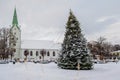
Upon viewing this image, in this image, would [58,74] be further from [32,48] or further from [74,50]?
[32,48]

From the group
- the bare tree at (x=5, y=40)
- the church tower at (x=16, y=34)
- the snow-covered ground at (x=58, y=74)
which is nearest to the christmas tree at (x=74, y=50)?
the snow-covered ground at (x=58, y=74)

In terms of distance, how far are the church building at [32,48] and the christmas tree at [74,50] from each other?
70.5 m

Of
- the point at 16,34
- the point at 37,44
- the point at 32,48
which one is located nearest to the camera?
the point at 16,34

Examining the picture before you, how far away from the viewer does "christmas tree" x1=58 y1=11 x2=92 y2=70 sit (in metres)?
25.3

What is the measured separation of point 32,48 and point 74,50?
78.8 metres

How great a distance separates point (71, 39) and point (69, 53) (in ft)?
5.95

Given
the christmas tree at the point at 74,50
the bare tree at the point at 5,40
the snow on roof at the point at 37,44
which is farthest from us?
the snow on roof at the point at 37,44

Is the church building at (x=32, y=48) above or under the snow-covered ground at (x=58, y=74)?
above

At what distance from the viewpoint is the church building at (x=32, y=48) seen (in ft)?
325

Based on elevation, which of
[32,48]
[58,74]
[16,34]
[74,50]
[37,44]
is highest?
[16,34]

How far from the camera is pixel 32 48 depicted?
103000mm

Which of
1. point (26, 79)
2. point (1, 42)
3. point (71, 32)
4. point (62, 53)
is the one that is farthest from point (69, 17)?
point (1, 42)

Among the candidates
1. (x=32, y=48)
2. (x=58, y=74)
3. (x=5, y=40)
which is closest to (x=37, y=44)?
(x=32, y=48)

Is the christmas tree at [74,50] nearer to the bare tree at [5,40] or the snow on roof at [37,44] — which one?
the bare tree at [5,40]
